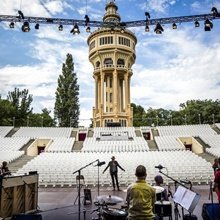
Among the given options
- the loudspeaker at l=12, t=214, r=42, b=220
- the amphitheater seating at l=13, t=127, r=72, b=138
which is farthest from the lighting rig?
the amphitheater seating at l=13, t=127, r=72, b=138

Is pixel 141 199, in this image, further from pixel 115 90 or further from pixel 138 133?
pixel 115 90

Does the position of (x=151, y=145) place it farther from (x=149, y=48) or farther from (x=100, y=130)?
(x=149, y=48)

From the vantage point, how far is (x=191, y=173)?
1448 centimetres

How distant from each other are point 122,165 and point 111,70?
75.1ft

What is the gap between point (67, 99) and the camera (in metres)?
43.5

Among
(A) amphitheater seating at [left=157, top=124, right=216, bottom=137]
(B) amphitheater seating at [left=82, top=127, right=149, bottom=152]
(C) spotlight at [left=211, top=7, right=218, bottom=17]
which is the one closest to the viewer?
(C) spotlight at [left=211, top=7, right=218, bottom=17]

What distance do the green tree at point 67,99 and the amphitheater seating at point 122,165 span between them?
2325 centimetres

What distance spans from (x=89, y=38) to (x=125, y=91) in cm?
1006

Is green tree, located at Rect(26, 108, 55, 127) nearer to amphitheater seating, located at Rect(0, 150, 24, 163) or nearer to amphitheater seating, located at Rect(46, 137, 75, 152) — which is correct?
amphitheater seating, located at Rect(46, 137, 75, 152)

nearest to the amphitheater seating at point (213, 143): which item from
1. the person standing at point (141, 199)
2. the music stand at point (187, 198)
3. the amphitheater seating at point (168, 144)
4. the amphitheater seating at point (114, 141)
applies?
the amphitheater seating at point (168, 144)

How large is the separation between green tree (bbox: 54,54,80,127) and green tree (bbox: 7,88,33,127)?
183 inches

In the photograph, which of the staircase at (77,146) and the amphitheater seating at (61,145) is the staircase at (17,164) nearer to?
the amphitheater seating at (61,145)

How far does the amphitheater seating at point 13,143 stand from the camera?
24.1 m

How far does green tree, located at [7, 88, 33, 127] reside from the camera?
137 ft
